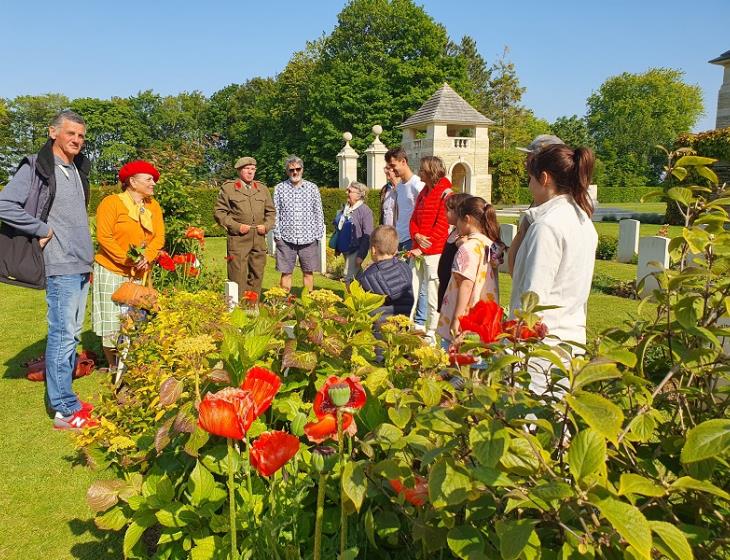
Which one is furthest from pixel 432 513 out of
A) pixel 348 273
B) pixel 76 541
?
pixel 348 273

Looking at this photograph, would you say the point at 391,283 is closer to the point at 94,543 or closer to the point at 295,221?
the point at 94,543

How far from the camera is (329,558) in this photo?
1552 mm

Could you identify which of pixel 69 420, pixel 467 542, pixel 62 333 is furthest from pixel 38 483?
pixel 467 542

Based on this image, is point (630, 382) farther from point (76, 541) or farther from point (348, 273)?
point (348, 273)

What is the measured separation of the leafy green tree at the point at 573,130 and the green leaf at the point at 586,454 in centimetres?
Answer: 7013

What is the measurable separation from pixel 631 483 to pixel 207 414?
32.3 inches

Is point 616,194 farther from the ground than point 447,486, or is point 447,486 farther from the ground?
point 616,194

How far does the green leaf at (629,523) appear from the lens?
0.81 m

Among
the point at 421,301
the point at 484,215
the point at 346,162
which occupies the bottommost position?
the point at 421,301

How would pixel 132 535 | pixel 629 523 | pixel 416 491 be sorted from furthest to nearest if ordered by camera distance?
pixel 132 535, pixel 416 491, pixel 629 523

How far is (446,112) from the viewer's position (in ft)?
95.0

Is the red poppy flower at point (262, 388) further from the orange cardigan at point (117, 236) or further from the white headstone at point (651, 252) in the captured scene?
the white headstone at point (651, 252)

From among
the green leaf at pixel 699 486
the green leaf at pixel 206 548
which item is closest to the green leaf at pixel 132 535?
the green leaf at pixel 206 548

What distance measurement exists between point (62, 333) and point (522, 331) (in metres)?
3.59
